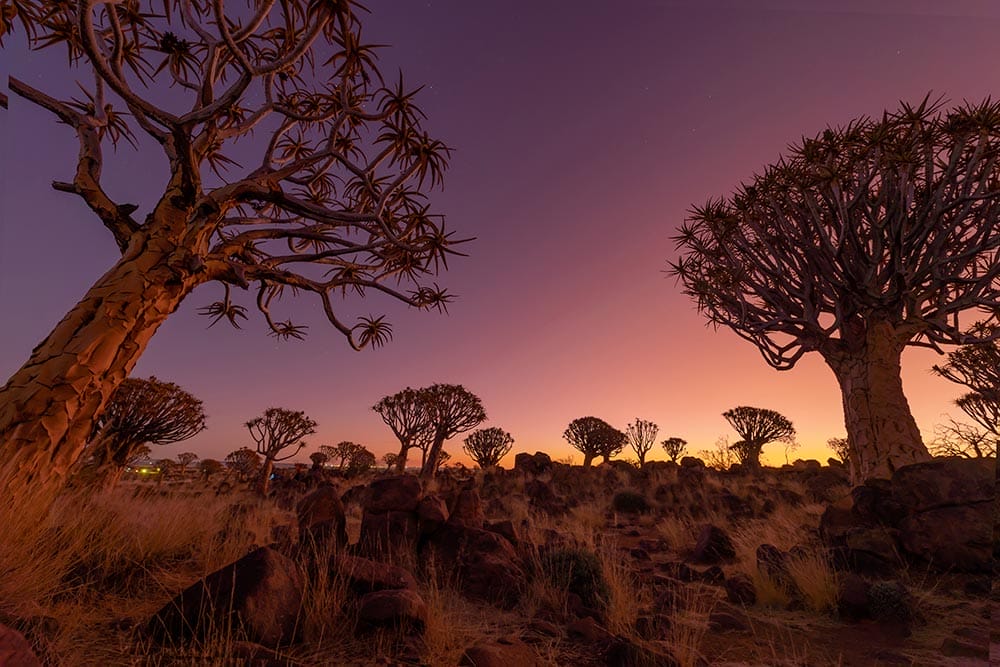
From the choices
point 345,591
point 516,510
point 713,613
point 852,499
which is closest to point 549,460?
point 516,510

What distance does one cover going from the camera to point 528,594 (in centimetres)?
484

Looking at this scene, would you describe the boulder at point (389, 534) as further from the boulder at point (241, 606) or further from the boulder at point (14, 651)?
the boulder at point (14, 651)

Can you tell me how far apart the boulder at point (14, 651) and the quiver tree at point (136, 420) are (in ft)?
38.9

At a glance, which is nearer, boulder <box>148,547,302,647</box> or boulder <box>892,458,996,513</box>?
boulder <box>148,547,302,647</box>

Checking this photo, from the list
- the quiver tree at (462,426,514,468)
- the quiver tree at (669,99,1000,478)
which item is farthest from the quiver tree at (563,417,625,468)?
the quiver tree at (669,99,1000,478)

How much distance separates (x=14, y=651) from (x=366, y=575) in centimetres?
221

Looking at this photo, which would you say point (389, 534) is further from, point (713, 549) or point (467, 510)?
point (713, 549)

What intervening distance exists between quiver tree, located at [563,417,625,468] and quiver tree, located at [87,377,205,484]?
2527cm

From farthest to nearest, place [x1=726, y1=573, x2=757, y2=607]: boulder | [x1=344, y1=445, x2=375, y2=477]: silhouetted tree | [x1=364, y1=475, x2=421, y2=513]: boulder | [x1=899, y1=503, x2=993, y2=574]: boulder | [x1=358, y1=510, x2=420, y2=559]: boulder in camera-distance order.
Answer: [x1=344, y1=445, x2=375, y2=477]: silhouetted tree < [x1=364, y1=475, x2=421, y2=513]: boulder < [x1=358, y1=510, x2=420, y2=559]: boulder < [x1=899, y1=503, x2=993, y2=574]: boulder < [x1=726, y1=573, x2=757, y2=607]: boulder

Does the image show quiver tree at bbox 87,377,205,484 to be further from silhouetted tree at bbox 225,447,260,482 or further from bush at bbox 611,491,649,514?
silhouetted tree at bbox 225,447,260,482

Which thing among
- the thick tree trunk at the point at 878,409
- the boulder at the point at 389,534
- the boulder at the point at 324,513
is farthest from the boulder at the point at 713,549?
the boulder at the point at 324,513

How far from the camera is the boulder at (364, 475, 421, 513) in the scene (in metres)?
6.35

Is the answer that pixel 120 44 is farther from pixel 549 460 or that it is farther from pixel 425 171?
pixel 549 460

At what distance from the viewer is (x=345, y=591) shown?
346 cm
